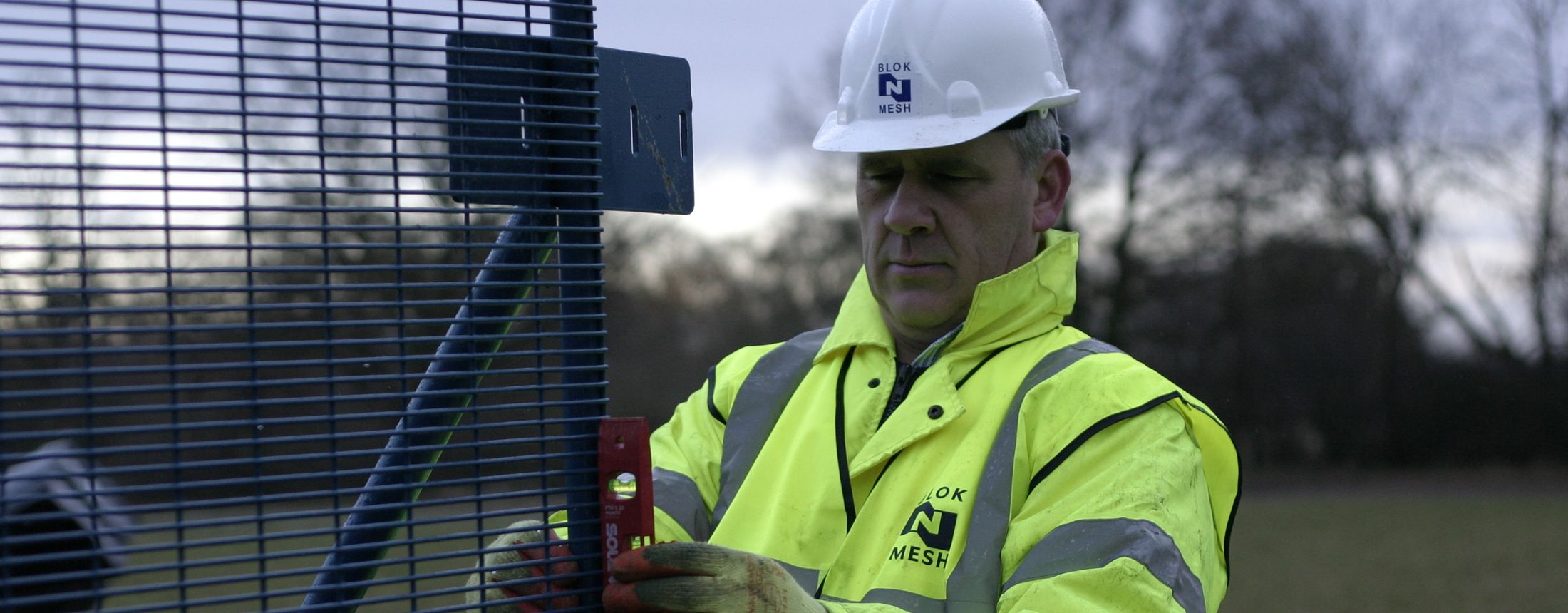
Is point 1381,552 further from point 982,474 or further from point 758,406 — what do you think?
point 982,474

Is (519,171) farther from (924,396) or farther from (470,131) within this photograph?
(924,396)

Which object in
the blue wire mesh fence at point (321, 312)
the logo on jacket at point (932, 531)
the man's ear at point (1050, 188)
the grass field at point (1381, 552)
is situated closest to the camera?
the blue wire mesh fence at point (321, 312)

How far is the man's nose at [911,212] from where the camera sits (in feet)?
9.30

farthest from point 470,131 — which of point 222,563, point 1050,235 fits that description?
point 1050,235

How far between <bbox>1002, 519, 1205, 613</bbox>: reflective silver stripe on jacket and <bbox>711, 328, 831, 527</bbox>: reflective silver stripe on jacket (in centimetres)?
77

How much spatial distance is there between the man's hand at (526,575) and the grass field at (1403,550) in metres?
8.72

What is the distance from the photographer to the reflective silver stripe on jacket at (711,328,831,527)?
2875 mm

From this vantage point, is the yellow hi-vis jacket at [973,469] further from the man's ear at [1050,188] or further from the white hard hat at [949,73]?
Answer: the white hard hat at [949,73]

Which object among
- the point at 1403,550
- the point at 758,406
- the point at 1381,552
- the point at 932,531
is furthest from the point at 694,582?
the point at 1403,550

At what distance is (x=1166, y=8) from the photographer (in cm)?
2247

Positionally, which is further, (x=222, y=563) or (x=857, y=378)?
(x=857, y=378)

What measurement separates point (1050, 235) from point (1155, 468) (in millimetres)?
810

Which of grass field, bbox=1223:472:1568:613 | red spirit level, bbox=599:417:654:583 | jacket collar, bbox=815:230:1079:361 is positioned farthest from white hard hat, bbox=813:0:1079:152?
grass field, bbox=1223:472:1568:613

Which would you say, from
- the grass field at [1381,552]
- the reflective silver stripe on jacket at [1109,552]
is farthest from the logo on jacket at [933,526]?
the grass field at [1381,552]
